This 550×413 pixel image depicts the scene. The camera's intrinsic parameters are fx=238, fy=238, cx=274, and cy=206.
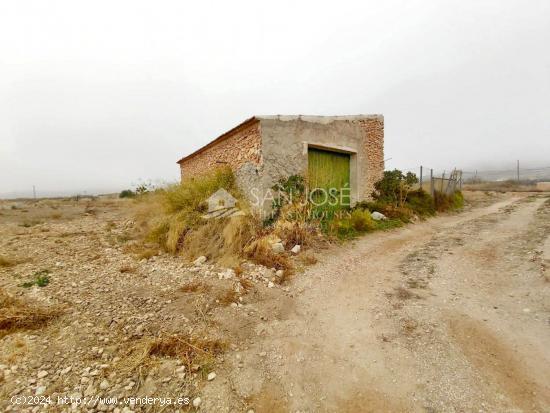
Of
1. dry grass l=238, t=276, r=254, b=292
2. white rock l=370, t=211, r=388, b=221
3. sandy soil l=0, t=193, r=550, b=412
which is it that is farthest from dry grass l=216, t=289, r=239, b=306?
white rock l=370, t=211, r=388, b=221

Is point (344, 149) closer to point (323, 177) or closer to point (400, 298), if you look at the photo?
point (323, 177)

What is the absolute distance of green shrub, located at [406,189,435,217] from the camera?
26.7ft

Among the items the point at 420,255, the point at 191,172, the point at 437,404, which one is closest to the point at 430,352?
the point at 437,404

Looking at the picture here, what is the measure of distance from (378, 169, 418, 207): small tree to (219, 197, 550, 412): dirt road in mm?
4083

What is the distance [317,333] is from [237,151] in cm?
571

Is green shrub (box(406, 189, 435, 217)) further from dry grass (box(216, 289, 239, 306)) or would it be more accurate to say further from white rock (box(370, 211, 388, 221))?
dry grass (box(216, 289, 239, 306))

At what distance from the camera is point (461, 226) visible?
6520mm

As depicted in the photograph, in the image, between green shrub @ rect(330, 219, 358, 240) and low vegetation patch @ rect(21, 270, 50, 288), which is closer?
low vegetation patch @ rect(21, 270, 50, 288)

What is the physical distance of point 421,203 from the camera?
Answer: 8.66 m

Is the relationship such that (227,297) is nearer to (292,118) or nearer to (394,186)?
(292,118)

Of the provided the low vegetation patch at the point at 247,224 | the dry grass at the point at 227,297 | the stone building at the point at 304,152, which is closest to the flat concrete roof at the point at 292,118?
the stone building at the point at 304,152

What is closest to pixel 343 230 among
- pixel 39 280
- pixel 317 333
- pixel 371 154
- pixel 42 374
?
pixel 317 333

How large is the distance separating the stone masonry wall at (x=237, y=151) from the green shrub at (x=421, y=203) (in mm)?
5591

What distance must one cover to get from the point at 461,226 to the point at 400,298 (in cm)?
507
